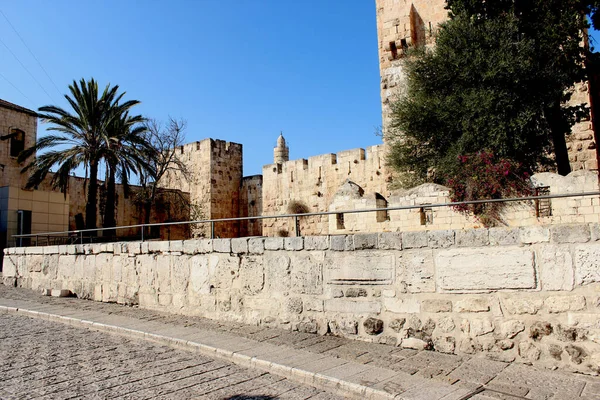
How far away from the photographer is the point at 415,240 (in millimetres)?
5145

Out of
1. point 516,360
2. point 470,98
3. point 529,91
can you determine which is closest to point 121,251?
point 516,360

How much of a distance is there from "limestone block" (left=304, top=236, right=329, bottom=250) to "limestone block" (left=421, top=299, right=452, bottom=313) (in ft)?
4.65

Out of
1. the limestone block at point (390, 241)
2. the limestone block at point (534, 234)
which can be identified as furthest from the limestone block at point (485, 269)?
the limestone block at point (390, 241)

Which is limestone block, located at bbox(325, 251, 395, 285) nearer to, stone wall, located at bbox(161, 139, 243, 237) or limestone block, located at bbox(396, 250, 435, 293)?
limestone block, located at bbox(396, 250, 435, 293)

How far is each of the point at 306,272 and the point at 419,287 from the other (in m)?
1.54

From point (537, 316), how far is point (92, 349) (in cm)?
508

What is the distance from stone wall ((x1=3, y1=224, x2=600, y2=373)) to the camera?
427 cm

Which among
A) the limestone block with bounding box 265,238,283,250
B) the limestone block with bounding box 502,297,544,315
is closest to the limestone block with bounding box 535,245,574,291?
the limestone block with bounding box 502,297,544,315

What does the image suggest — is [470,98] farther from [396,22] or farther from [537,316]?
[537,316]

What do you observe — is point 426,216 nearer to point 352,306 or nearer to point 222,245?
point 352,306

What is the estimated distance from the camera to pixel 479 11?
41.9ft

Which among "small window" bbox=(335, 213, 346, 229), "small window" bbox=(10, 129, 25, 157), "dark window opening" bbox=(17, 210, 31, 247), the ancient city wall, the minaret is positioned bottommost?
"small window" bbox=(335, 213, 346, 229)

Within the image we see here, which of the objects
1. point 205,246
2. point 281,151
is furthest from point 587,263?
point 281,151

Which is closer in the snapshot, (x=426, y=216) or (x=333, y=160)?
(x=426, y=216)
